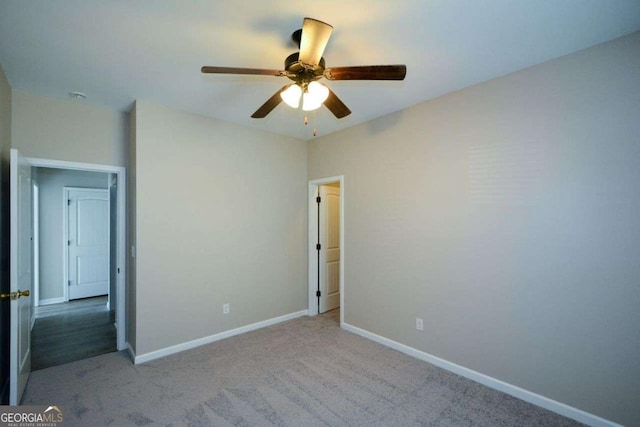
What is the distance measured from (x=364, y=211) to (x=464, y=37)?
2085mm

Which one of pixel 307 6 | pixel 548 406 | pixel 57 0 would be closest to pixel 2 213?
pixel 57 0

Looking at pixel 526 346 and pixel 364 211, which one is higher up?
pixel 364 211

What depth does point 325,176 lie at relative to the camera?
417 cm

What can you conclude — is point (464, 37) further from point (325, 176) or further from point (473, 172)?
point (325, 176)

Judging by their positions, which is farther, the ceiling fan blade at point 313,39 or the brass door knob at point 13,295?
the brass door knob at point 13,295

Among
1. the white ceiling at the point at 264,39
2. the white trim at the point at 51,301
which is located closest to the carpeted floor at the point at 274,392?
the white ceiling at the point at 264,39

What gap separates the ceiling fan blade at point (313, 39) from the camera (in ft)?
4.75

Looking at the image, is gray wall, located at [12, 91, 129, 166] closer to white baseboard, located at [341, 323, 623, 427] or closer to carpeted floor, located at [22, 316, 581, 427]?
carpeted floor, located at [22, 316, 581, 427]

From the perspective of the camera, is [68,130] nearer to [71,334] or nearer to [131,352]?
[131,352]

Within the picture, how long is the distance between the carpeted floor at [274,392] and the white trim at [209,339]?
0.08 metres

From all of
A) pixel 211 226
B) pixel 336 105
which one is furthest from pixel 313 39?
pixel 211 226

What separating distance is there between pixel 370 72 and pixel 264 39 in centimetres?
82

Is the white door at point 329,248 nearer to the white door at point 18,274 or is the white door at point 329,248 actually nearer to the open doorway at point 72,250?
the open doorway at point 72,250

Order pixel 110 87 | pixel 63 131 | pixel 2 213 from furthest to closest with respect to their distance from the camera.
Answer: pixel 63 131, pixel 110 87, pixel 2 213
